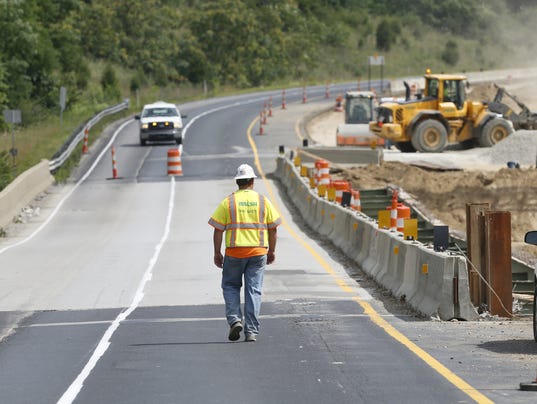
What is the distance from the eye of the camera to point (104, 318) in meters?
17.2

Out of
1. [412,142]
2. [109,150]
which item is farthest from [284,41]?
[412,142]

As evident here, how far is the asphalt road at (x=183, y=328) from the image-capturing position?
10898mm

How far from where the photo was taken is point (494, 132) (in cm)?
5216

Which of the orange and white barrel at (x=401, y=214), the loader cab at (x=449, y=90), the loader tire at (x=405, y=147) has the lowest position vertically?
the orange and white barrel at (x=401, y=214)

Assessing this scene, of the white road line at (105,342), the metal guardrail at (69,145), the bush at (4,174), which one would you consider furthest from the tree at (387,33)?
the white road line at (105,342)

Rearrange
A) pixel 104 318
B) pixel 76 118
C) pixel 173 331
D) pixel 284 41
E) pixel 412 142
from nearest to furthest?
pixel 173 331
pixel 104 318
pixel 412 142
pixel 76 118
pixel 284 41

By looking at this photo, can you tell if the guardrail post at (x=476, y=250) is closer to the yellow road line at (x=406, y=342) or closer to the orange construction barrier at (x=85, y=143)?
the yellow road line at (x=406, y=342)

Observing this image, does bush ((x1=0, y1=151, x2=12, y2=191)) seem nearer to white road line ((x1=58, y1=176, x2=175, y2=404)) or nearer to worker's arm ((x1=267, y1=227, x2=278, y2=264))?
white road line ((x1=58, y1=176, x2=175, y2=404))

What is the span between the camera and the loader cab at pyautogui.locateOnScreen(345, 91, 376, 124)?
2418 inches

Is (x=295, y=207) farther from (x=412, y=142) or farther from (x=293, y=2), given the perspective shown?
(x=293, y=2)

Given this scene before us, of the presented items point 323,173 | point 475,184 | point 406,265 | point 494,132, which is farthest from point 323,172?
point 406,265

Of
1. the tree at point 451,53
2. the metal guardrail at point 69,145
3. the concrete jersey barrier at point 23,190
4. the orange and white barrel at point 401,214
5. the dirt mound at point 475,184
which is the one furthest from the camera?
the tree at point 451,53

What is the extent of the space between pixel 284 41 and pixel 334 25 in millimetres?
16796

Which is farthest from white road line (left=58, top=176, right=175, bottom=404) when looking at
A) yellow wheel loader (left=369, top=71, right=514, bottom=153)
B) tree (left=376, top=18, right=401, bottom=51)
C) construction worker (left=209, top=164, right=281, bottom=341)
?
tree (left=376, top=18, right=401, bottom=51)
